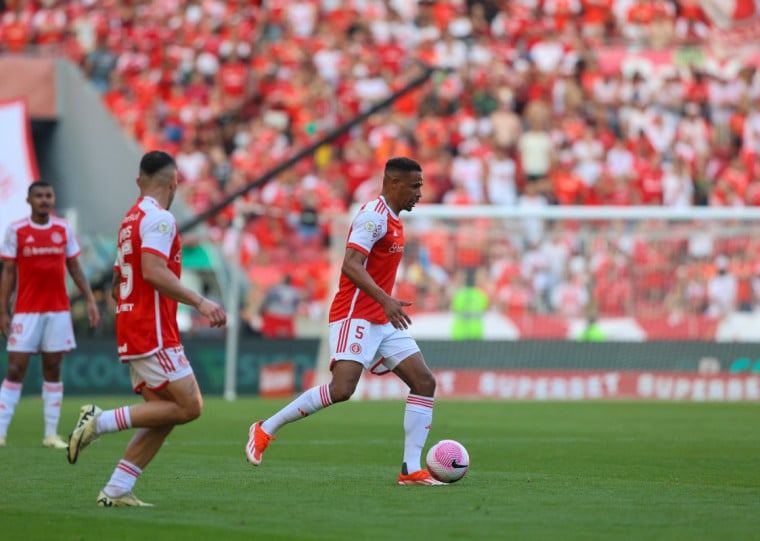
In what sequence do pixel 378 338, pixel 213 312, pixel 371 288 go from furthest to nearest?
pixel 378 338 < pixel 371 288 < pixel 213 312

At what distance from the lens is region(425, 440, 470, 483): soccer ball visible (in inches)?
419

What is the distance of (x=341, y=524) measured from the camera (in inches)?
326

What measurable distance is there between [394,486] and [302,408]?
94 centimetres

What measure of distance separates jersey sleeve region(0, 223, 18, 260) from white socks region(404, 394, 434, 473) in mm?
5295

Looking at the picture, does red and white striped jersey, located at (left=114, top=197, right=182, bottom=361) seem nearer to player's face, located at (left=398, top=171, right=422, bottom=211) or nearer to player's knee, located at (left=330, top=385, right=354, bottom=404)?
player's knee, located at (left=330, top=385, right=354, bottom=404)

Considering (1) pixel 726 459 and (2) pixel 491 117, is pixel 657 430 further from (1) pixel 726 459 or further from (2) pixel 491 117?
(2) pixel 491 117

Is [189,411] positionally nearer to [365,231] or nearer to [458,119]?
[365,231]

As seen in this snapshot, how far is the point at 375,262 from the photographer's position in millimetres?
10844

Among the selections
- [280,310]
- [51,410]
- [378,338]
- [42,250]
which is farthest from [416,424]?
[280,310]

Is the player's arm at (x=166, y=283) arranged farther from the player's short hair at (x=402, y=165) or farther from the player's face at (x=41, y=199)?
the player's face at (x=41, y=199)

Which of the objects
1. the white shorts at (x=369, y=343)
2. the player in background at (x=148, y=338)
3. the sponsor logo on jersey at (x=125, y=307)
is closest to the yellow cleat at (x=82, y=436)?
the player in background at (x=148, y=338)

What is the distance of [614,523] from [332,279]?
17189 mm

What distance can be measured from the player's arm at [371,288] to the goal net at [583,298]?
13.9 meters

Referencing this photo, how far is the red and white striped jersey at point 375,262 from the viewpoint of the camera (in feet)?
34.9
